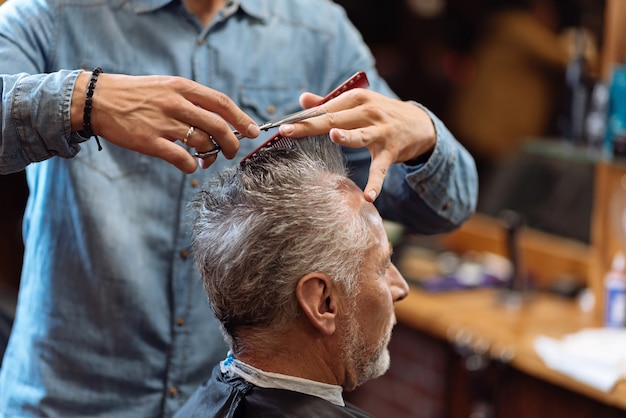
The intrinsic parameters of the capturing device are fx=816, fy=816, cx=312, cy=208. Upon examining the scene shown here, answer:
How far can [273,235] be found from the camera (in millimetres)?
1454

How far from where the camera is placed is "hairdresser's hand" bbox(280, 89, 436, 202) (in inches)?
55.9

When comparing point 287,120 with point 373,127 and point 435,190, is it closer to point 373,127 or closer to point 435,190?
point 373,127

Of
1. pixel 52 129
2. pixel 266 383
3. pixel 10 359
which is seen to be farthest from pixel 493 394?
pixel 52 129

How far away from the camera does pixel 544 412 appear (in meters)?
2.68

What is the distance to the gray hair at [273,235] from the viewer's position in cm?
146

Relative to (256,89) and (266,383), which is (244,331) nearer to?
(266,383)

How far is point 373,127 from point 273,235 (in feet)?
0.87

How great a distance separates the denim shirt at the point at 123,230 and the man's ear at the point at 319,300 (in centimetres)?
33

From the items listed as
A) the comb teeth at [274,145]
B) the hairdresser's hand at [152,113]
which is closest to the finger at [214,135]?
the hairdresser's hand at [152,113]

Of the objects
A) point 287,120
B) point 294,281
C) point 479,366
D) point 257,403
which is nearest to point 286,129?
point 287,120

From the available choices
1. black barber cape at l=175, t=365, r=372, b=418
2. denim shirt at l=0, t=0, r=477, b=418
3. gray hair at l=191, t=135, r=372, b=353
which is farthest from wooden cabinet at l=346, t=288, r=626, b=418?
gray hair at l=191, t=135, r=372, b=353

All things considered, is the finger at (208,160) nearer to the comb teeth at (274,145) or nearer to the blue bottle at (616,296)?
the comb teeth at (274,145)

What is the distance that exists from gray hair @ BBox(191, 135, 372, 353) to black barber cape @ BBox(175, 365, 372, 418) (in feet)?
0.30

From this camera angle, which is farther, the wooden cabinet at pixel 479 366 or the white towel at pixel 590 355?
the wooden cabinet at pixel 479 366
